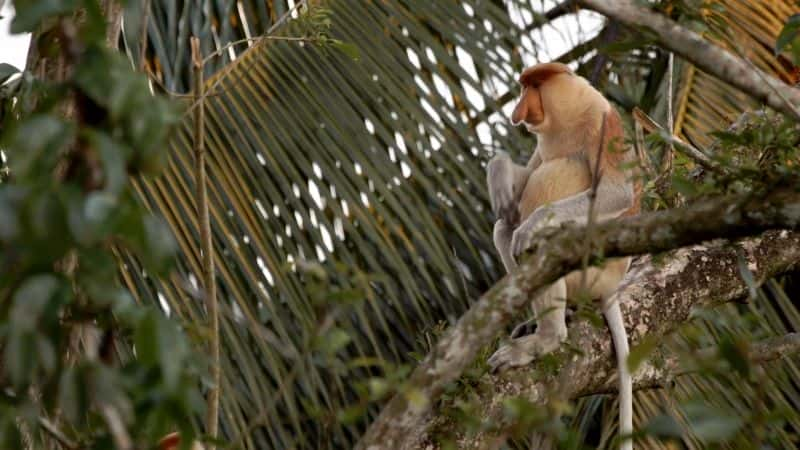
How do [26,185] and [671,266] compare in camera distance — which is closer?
[26,185]

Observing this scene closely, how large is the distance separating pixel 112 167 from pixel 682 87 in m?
3.16

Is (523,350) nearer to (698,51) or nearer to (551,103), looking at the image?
(551,103)

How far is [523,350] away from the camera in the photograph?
2.69m

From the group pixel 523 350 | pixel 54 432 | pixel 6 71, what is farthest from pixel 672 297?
pixel 54 432

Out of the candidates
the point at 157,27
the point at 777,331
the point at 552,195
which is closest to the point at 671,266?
the point at 552,195

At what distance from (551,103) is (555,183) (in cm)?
21

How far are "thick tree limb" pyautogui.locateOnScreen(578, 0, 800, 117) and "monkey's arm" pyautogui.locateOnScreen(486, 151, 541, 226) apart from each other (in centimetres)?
160

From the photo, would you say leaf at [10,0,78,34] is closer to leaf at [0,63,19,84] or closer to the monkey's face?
leaf at [0,63,19,84]

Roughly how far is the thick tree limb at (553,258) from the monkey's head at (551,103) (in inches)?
63.6

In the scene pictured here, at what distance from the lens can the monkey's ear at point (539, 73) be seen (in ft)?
11.1

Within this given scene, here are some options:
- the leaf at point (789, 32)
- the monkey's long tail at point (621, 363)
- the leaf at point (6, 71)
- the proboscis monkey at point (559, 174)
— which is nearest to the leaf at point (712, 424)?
the leaf at point (789, 32)

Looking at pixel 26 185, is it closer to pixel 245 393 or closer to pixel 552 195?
pixel 245 393

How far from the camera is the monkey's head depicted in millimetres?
3346

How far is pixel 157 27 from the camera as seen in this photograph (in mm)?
3420
